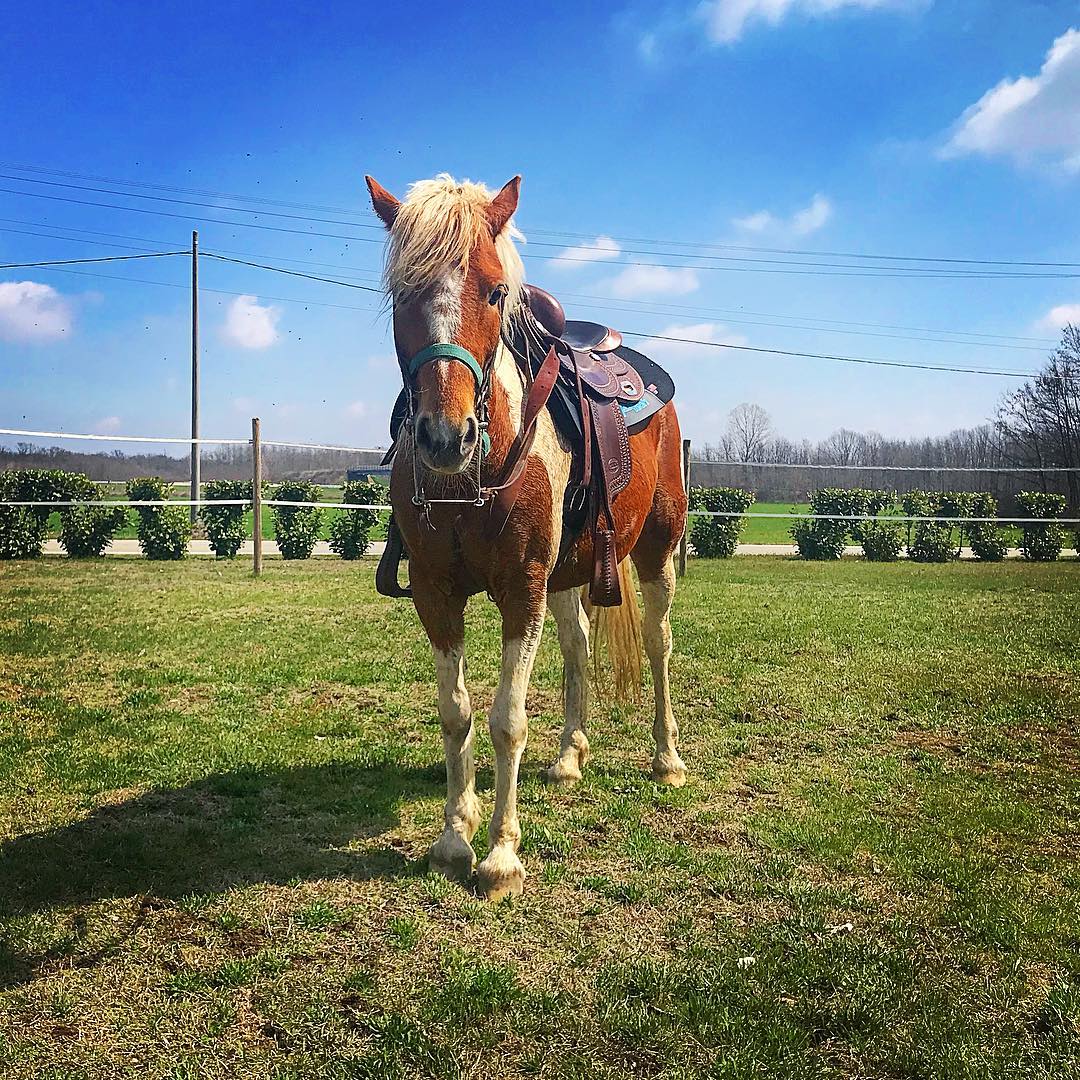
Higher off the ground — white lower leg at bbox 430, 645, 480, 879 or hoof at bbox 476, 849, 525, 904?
white lower leg at bbox 430, 645, 480, 879

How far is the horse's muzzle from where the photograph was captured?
2.47 metres

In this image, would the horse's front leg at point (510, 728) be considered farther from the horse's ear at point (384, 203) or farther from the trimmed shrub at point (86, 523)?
the trimmed shrub at point (86, 523)

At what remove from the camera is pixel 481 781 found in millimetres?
4328

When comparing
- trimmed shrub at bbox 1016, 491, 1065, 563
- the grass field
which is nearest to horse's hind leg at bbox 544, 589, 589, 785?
the grass field

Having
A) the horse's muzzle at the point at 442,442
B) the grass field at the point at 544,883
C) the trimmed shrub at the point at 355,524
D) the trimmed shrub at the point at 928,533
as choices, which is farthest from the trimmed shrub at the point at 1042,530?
the horse's muzzle at the point at 442,442

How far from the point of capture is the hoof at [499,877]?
3.01m

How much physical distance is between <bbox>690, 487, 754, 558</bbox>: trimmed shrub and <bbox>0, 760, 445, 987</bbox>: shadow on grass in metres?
14.0

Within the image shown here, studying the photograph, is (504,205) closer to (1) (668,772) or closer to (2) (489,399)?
(2) (489,399)

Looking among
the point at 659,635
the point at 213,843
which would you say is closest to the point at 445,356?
the point at 213,843

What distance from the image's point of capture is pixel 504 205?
2900 mm

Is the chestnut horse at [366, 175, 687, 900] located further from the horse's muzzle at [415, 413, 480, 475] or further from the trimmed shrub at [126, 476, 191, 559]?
the trimmed shrub at [126, 476, 191, 559]

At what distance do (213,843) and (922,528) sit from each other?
17438 mm

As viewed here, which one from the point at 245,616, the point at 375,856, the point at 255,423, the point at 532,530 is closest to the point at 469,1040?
the point at 375,856

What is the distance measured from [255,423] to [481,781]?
9656 millimetres
